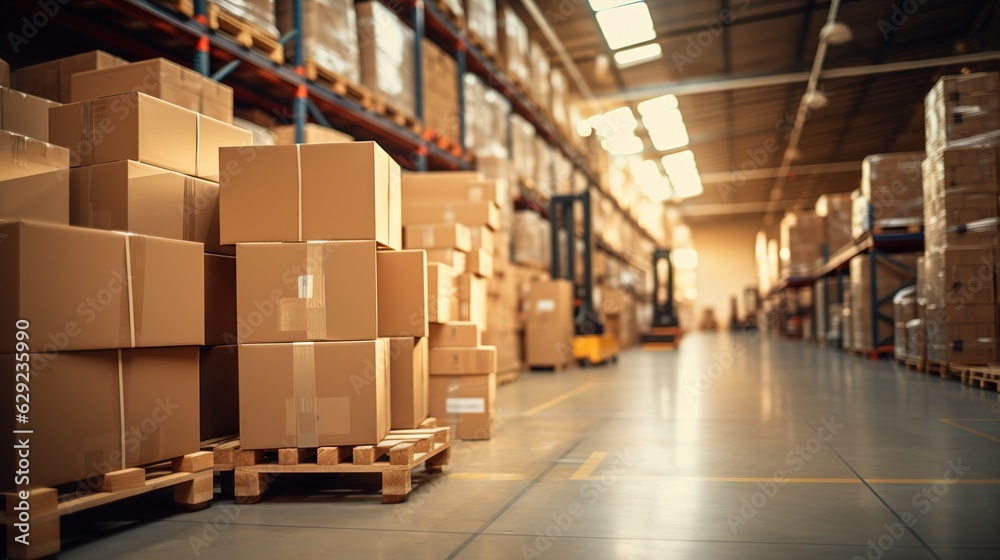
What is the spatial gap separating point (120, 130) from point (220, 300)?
0.85m

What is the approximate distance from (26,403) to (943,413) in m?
5.61

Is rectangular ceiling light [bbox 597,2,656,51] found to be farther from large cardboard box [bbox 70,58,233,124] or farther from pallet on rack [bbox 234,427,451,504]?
pallet on rack [bbox 234,427,451,504]

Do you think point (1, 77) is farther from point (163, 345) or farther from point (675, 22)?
point (675, 22)

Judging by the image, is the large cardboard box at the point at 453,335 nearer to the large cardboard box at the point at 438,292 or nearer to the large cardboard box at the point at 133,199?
the large cardboard box at the point at 438,292

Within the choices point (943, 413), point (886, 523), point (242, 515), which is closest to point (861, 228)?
point (943, 413)

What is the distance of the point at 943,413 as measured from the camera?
17.7ft

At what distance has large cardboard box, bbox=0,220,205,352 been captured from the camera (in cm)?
243

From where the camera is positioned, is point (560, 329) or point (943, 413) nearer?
point (943, 413)

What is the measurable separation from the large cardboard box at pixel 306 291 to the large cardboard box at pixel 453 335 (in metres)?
1.73

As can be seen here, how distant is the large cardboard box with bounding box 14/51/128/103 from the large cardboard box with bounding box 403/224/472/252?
225 cm

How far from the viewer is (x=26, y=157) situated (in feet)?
9.20

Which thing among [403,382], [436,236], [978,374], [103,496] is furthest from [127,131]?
[978,374]

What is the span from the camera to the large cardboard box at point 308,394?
3.17 metres

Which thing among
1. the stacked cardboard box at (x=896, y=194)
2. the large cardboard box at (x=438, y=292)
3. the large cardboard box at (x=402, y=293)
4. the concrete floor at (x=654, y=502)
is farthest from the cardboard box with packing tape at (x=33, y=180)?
the stacked cardboard box at (x=896, y=194)
